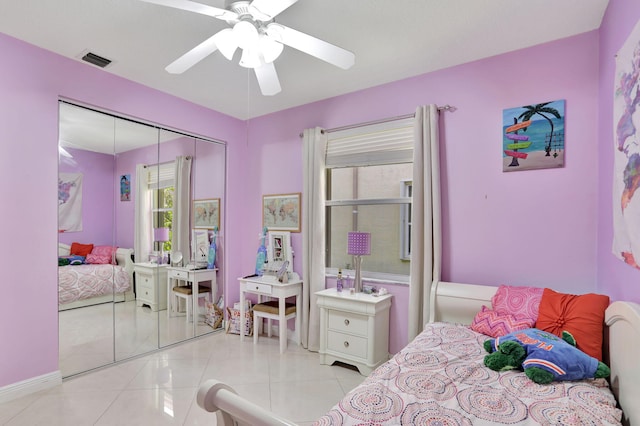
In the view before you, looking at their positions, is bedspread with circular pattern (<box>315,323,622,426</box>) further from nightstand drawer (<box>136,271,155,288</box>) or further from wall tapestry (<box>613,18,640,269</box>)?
nightstand drawer (<box>136,271,155,288</box>)

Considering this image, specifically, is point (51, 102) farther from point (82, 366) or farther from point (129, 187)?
point (82, 366)

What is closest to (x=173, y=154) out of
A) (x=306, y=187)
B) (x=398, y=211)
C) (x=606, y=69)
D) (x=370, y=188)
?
(x=306, y=187)

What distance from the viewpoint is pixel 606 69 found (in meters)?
2.05

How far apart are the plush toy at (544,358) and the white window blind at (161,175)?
10.3 feet

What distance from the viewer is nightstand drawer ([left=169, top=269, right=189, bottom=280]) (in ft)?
11.3

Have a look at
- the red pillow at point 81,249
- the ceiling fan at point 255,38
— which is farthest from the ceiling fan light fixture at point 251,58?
the red pillow at point 81,249

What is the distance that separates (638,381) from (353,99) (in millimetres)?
2920

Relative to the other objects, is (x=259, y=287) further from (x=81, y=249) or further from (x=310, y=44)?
(x=310, y=44)

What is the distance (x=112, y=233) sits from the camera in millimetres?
3000

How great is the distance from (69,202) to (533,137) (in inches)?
145

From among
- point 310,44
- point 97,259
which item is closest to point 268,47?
point 310,44

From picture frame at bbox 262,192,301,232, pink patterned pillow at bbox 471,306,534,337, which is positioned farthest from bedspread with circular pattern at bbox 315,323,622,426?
picture frame at bbox 262,192,301,232

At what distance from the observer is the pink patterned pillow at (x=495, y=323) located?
2037 millimetres

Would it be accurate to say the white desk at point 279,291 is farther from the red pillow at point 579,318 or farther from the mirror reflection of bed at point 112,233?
the red pillow at point 579,318
